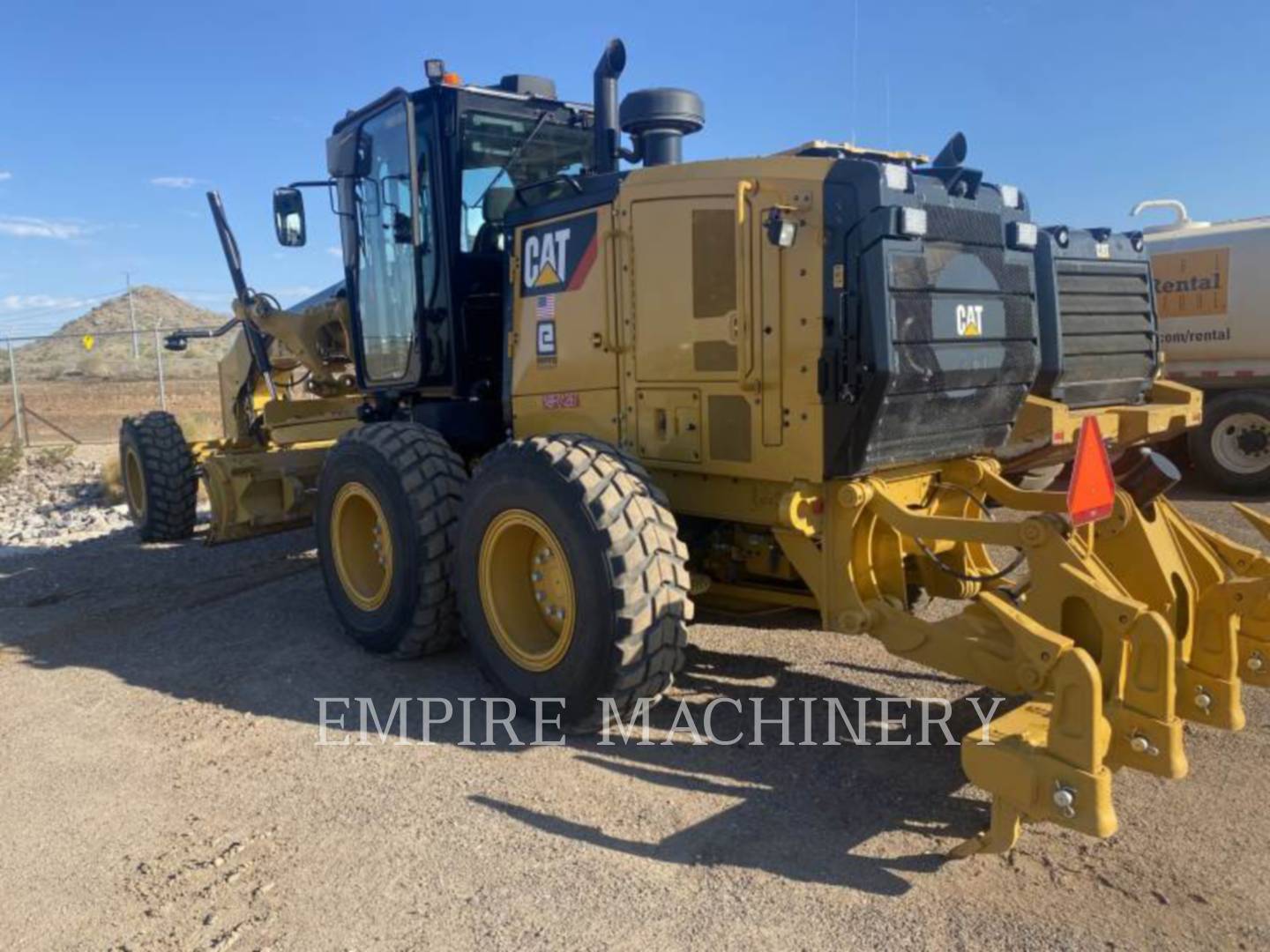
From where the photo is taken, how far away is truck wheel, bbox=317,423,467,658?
5242 mm

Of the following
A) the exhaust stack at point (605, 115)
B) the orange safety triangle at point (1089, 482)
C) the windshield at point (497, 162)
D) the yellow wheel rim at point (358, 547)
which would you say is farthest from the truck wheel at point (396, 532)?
the orange safety triangle at point (1089, 482)

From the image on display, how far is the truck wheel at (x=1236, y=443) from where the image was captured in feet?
34.5

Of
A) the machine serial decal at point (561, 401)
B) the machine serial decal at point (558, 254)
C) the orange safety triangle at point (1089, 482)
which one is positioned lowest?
the orange safety triangle at point (1089, 482)

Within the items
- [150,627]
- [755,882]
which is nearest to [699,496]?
[755,882]

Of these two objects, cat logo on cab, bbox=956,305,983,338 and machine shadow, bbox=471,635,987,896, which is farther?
cat logo on cab, bbox=956,305,983,338

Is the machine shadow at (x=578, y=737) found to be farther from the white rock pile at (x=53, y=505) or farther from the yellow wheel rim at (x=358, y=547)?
the white rock pile at (x=53, y=505)

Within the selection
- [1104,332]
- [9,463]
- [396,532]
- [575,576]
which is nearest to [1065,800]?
[575,576]

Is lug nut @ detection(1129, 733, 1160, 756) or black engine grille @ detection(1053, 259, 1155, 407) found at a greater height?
black engine grille @ detection(1053, 259, 1155, 407)

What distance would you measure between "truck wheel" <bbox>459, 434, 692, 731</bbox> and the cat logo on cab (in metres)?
1.48

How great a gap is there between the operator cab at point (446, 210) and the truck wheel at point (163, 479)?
12.1 feet

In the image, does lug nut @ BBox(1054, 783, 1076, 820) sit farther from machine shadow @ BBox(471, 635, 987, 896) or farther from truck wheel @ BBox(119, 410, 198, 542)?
truck wheel @ BBox(119, 410, 198, 542)

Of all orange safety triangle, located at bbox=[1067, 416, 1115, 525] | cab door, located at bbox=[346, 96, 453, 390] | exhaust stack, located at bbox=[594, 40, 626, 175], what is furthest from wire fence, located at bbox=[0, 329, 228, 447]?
orange safety triangle, located at bbox=[1067, 416, 1115, 525]

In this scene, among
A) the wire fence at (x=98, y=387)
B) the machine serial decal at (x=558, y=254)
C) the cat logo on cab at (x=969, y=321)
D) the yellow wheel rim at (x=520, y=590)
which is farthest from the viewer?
the wire fence at (x=98, y=387)

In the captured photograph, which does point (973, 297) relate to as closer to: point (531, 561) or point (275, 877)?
point (531, 561)
